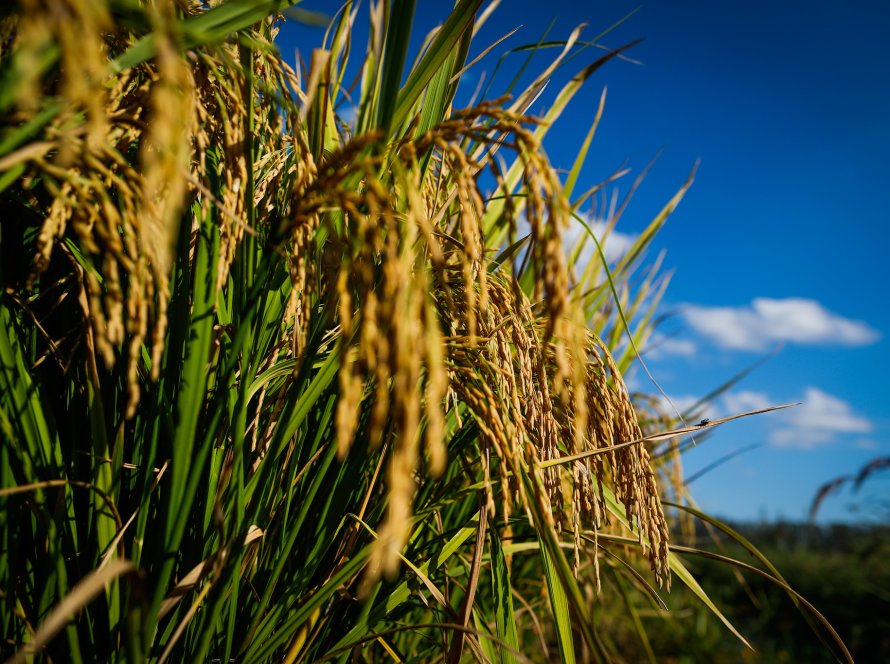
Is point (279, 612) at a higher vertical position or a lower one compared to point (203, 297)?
lower

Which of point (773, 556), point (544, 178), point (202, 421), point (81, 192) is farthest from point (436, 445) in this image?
point (773, 556)

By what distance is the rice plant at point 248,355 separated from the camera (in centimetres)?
54

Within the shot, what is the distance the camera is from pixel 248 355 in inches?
33.6

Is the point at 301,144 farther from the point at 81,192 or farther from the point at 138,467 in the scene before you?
the point at 138,467

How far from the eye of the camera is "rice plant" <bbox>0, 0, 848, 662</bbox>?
540 millimetres

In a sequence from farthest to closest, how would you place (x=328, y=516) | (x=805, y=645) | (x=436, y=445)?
(x=805, y=645) → (x=328, y=516) → (x=436, y=445)

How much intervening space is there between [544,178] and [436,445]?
272 mm

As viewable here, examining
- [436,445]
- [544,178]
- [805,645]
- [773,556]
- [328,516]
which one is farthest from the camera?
[773,556]

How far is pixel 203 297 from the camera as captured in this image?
0.75 meters

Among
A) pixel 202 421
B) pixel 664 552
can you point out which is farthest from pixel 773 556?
pixel 202 421

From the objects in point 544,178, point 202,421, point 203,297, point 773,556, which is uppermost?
point 544,178

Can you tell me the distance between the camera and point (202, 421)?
2.78 feet

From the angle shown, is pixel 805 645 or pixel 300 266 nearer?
pixel 300 266

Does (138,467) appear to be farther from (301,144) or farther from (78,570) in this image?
(301,144)
